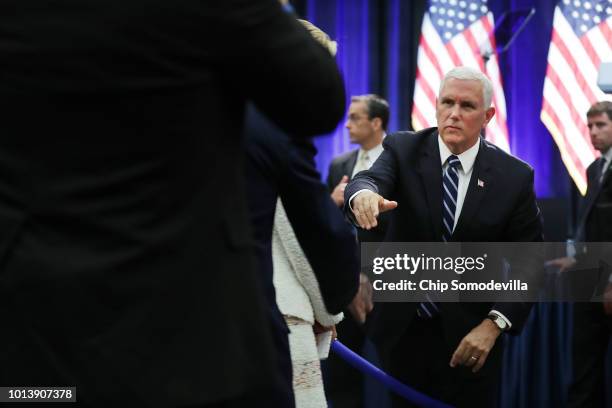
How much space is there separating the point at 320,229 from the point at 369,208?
720 mm

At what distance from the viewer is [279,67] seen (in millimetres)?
1178

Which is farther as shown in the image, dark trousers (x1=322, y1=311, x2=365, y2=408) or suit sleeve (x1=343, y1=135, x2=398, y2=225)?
dark trousers (x1=322, y1=311, x2=365, y2=408)

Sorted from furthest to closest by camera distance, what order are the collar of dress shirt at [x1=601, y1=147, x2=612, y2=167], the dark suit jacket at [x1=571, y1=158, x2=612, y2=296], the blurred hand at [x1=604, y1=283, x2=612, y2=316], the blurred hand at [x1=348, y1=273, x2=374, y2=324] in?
the collar of dress shirt at [x1=601, y1=147, x2=612, y2=167] → the dark suit jacket at [x1=571, y1=158, x2=612, y2=296] → the blurred hand at [x1=604, y1=283, x2=612, y2=316] → the blurred hand at [x1=348, y1=273, x2=374, y2=324]

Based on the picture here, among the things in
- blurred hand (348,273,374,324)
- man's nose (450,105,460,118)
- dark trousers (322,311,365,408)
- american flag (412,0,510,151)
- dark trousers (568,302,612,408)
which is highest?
american flag (412,0,510,151)

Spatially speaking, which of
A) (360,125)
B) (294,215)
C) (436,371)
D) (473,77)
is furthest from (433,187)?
(360,125)

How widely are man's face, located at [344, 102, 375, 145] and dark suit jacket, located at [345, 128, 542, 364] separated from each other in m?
2.71

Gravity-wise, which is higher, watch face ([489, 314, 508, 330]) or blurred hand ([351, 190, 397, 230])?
blurred hand ([351, 190, 397, 230])

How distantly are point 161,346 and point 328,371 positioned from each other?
14.5 feet

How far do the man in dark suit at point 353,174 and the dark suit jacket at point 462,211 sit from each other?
1379 mm

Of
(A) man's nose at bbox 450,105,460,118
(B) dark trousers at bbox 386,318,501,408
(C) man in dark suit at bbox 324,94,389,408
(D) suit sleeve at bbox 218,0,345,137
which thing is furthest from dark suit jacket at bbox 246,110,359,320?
(C) man in dark suit at bbox 324,94,389,408

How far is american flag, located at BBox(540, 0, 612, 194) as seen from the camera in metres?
6.40

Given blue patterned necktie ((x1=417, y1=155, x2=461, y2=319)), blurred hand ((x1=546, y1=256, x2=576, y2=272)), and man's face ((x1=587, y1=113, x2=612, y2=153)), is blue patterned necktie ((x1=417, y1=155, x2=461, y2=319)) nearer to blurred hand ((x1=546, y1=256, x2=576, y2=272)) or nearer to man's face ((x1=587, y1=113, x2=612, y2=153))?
blurred hand ((x1=546, y1=256, x2=576, y2=272))

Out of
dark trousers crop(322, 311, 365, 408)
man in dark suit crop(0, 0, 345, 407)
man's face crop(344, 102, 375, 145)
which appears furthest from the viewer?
man's face crop(344, 102, 375, 145)

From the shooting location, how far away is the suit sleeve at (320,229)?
66.0 inches
